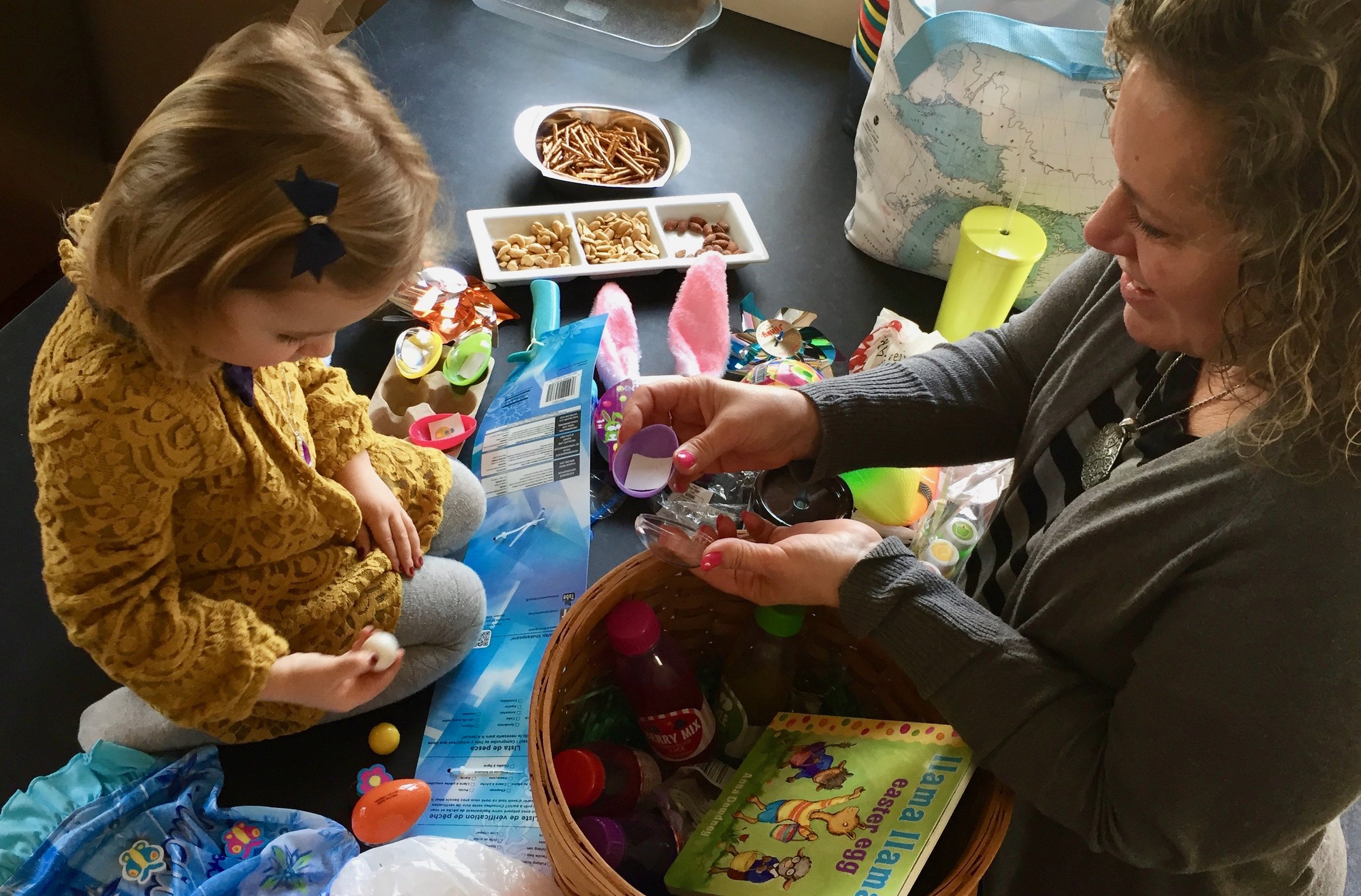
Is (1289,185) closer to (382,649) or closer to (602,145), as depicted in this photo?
(382,649)

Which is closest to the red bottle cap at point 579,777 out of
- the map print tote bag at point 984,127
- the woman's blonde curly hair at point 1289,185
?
the woman's blonde curly hair at point 1289,185

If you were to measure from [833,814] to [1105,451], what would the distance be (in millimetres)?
333

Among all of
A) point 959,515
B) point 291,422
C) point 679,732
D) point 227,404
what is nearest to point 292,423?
point 291,422

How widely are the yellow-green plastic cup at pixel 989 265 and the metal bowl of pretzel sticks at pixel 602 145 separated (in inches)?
18.0

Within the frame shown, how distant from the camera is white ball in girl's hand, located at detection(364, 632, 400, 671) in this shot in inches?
31.2

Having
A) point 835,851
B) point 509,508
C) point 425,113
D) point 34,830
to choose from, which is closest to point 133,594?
point 34,830

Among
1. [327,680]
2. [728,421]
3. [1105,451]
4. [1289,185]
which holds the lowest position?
[327,680]

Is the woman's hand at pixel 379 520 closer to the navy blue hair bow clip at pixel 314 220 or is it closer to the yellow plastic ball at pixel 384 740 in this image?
the yellow plastic ball at pixel 384 740

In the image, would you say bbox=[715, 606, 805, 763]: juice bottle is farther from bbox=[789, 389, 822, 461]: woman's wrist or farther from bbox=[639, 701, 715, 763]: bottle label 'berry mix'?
bbox=[789, 389, 822, 461]: woman's wrist

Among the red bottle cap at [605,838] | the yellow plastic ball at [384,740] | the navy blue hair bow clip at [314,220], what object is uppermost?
the navy blue hair bow clip at [314,220]

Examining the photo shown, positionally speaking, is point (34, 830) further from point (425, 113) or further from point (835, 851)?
point (425, 113)

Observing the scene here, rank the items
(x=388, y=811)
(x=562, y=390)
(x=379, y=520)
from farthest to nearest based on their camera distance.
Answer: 1. (x=562, y=390)
2. (x=379, y=520)
3. (x=388, y=811)

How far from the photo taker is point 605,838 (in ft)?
2.20

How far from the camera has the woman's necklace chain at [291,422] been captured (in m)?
0.80
